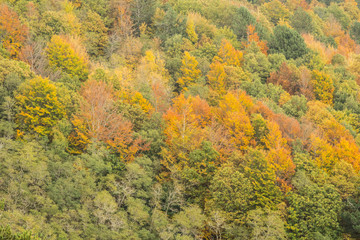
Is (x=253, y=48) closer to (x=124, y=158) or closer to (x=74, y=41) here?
(x=74, y=41)

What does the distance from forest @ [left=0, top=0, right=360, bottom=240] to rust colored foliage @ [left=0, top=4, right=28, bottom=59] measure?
8.3 inches

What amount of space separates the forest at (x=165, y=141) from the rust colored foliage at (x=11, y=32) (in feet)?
0.70

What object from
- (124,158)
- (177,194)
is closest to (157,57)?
(124,158)

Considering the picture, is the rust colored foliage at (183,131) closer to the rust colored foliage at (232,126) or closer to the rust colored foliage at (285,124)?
the rust colored foliage at (232,126)

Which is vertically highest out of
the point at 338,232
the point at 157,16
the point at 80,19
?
the point at 338,232

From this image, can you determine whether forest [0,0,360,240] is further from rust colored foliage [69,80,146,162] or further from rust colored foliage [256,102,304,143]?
rust colored foliage [256,102,304,143]

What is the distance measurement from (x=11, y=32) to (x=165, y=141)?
1299 inches

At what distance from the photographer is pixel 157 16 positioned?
85812 millimetres

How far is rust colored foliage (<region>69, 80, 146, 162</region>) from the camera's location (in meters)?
46.6

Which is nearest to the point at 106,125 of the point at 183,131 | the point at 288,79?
the point at 183,131

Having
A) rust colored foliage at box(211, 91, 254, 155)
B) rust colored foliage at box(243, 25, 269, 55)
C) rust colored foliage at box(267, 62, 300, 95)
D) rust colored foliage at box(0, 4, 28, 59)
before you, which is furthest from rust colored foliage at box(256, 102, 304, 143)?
rust colored foliage at box(0, 4, 28, 59)

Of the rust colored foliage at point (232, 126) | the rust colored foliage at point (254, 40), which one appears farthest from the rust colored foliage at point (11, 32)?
the rust colored foliage at point (254, 40)

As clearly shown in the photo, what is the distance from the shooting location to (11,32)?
202ft

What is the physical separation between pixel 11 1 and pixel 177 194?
179 ft
